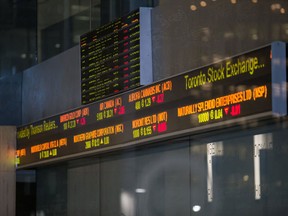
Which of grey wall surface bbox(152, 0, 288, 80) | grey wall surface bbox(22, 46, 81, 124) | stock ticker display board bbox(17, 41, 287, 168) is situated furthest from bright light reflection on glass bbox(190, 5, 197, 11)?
grey wall surface bbox(22, 46, 81, 124)

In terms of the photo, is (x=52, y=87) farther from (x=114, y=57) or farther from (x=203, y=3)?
(x=203, y=3)

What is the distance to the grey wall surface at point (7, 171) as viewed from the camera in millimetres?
12766

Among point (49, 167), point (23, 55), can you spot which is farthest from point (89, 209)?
point (23, 55)

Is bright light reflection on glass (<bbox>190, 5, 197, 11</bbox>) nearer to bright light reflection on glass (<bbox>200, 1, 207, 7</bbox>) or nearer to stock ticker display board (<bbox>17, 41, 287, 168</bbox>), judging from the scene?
bright light reflection on glass (<bbox>200, 1, 207, 7</bbox>)

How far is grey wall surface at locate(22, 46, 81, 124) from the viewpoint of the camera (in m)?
11.5

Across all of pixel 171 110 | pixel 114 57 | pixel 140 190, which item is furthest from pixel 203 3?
pixel 140 190

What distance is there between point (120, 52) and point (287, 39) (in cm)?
306

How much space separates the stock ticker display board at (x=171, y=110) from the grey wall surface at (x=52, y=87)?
0.40 m

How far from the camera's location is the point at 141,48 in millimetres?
9398

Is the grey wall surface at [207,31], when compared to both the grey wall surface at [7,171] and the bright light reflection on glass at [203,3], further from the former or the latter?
the grey wall surface at [7,171]

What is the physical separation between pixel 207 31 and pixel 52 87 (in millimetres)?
4308

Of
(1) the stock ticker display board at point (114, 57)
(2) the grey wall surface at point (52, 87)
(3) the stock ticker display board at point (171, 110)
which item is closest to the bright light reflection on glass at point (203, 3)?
(3) the stock ticker display board at point (171, 110)

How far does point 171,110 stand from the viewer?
27.9ft

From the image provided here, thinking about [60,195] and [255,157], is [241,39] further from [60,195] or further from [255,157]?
[60,195]
